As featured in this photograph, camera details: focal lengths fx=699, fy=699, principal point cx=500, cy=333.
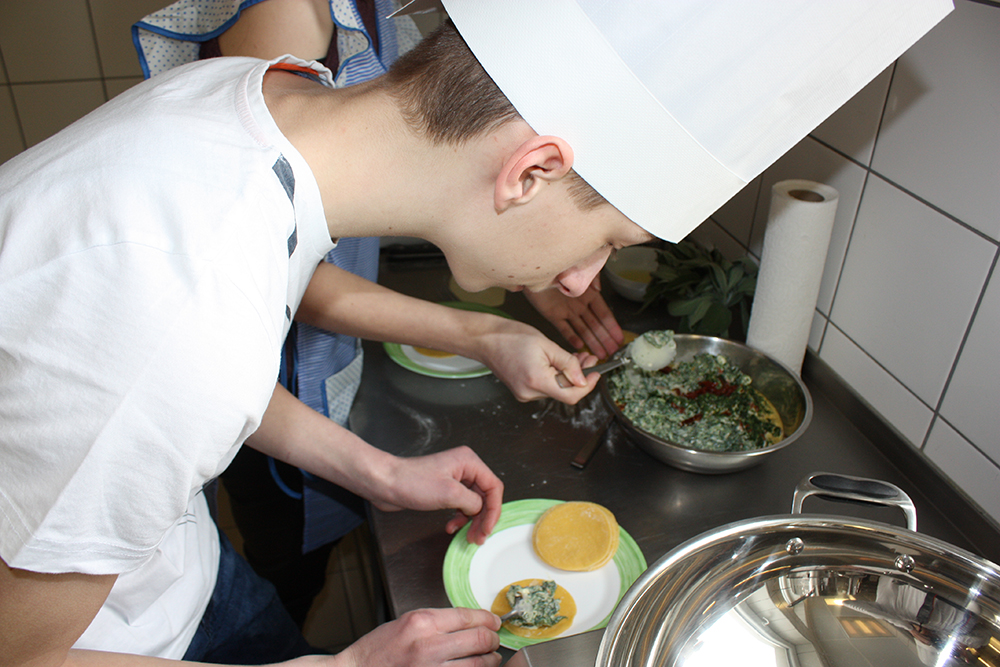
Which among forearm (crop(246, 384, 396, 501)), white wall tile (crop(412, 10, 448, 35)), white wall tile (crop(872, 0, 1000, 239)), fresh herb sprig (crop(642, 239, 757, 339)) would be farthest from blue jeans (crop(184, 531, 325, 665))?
white wall tile (crop(412, 10, 448, 35))

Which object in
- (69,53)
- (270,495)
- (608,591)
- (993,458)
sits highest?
(69,53)

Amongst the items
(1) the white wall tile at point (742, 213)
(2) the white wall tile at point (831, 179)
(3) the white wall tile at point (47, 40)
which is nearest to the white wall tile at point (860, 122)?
(2) the white wall tile at point (831, 179)

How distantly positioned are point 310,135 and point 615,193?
0.97ft

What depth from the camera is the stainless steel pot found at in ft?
1.96

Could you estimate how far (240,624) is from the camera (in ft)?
3.20

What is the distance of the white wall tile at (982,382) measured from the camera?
835mm

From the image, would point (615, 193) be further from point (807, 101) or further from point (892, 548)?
point (892, 548)

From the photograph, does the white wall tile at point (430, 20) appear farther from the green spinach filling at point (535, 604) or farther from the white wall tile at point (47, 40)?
the green spinach filling at point (535, 604)

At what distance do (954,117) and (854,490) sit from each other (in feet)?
1.61

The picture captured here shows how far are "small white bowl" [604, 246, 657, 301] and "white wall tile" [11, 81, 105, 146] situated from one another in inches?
57.8

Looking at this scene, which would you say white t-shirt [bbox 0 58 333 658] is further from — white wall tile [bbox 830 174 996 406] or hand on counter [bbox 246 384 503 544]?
white wall tile [bbox 830 174 996 406]

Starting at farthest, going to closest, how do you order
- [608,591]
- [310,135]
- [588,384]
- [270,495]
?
[270,495], [588,384], [608,591], [310,135]

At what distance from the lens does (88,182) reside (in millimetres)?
552

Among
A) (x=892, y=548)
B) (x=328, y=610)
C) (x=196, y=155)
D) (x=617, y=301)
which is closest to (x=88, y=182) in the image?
(x=196, y=155)
